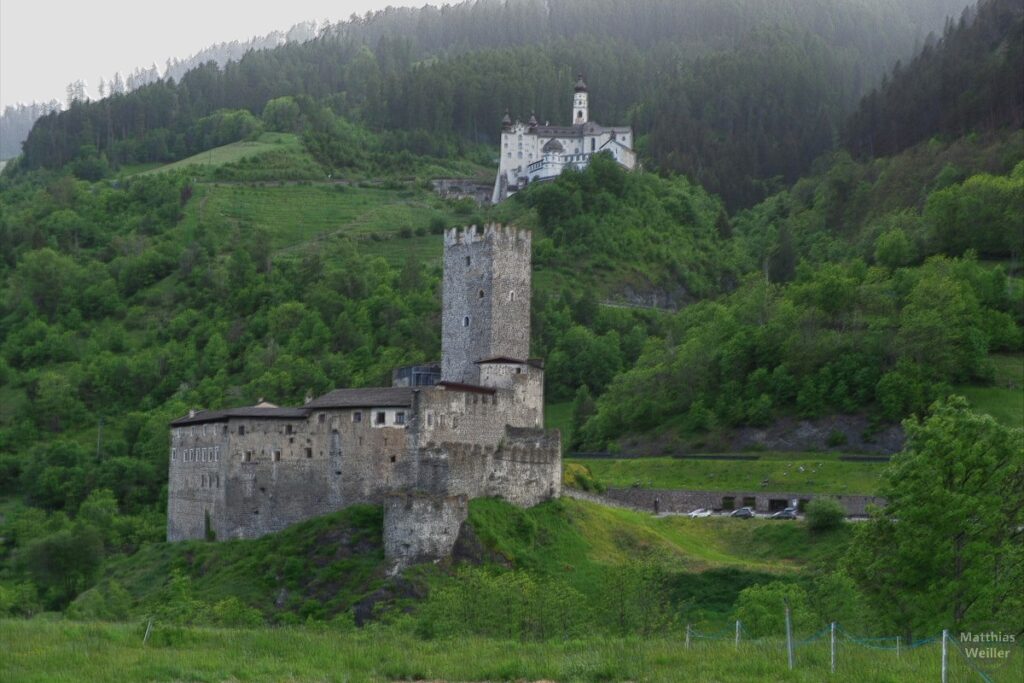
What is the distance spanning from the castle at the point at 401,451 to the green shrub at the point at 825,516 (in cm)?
1274

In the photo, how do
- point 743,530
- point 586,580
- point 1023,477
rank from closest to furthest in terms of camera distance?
1. point 1023,477
2. point 586,580
3. point 743,530

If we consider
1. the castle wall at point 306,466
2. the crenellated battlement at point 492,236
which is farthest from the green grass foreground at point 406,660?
the crenellated battlement at point 492,236

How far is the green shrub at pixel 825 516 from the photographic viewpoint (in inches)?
2721

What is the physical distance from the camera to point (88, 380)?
137 metres

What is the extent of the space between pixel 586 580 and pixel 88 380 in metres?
88.4

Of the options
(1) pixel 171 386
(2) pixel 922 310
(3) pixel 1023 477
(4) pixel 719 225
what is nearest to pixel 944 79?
(4) pixel 719 225

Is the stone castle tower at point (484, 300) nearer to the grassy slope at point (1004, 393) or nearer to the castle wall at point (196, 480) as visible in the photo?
the castle wall at point (196, 480)

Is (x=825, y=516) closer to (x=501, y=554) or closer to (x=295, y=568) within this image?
(x=501, y=554)

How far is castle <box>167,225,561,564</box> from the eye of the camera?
6412 cm

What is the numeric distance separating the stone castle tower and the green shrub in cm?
1666

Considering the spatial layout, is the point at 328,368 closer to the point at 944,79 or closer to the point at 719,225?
the point at 719,225

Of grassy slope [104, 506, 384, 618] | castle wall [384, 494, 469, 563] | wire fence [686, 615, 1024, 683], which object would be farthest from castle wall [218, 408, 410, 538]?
wire fence [686, 615, 1024, 683]

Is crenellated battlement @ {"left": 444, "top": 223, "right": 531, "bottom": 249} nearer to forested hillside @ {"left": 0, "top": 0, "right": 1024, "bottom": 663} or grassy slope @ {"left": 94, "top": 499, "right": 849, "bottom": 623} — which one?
grassy slope @ {"left": 94, "top": 499, "right": 849, "bottom": 623}

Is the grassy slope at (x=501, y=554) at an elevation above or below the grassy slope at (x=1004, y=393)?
below
